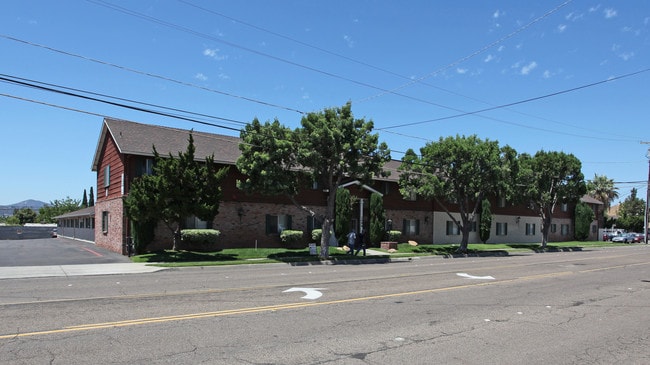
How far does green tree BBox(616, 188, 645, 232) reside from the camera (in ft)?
279

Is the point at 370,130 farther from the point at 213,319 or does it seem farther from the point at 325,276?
the point at 213,319

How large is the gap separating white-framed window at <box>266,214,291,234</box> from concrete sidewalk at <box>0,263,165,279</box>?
34.2 feet

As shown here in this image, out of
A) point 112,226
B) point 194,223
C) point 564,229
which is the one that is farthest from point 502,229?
point 112,226

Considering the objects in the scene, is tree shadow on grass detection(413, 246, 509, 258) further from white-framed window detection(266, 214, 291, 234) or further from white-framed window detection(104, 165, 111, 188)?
white-framed window detection(104, 165, 111, 188)

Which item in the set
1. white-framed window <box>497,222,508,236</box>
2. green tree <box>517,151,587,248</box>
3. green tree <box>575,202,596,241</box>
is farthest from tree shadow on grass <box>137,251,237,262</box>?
green tree <box>575,202,596,241</box>

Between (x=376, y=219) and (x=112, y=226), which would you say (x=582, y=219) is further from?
(x=112, y=226)

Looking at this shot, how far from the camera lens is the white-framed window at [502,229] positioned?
4784cm

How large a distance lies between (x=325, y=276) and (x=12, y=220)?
10662cm

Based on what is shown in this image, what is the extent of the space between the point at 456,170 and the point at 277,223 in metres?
12.2

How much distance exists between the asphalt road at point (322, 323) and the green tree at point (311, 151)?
10423mm

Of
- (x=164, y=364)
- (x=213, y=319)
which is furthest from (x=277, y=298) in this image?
(x=164, y=364)

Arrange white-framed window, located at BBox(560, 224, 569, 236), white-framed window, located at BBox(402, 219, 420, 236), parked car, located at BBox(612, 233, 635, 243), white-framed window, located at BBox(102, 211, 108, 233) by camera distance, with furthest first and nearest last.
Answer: parked car, located at BBox(612, 233, 635, 243) < white-framed window, located at BBox(560, 224, 569, 236) < white-framed window, located at BBox(402, 219, 420, 236) < white-framed window, located at BBox(102, 211, 108, 233)

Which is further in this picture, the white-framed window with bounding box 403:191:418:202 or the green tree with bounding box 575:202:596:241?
the green tree with bounding box 575:202:596:241

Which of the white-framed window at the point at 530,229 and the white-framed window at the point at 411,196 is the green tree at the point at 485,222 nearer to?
the white-framed window at the point at 411,196
